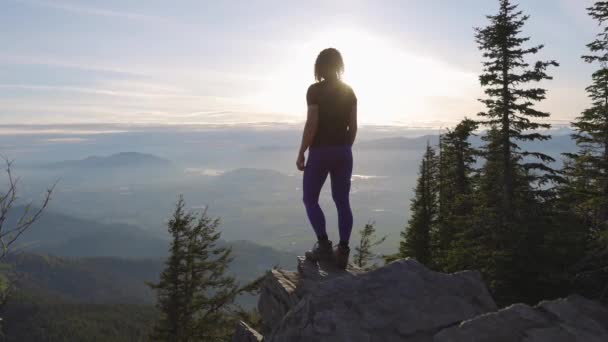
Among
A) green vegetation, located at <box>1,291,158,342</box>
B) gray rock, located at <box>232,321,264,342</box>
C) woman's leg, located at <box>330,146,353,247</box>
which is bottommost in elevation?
green vegetation, located at <box>1,291,158,342</box>

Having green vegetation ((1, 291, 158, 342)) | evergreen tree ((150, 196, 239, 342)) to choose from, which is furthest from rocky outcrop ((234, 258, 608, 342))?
green vegetation ((1, 291, 158, 342))

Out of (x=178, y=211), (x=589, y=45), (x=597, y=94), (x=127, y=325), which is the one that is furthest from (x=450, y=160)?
(x=127, y=325)

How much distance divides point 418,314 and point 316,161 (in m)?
2.90

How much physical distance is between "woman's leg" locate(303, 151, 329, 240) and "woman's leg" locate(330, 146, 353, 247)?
0.68 ft

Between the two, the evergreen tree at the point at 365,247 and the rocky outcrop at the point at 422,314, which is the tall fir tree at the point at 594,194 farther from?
the evergreen tree at the point at 365,247

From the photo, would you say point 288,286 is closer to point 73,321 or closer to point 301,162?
point 301,162

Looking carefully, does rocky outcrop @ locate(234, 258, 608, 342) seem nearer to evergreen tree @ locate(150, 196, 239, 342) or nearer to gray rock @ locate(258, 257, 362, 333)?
gray rock @ locate(258, 257, 362, 333)

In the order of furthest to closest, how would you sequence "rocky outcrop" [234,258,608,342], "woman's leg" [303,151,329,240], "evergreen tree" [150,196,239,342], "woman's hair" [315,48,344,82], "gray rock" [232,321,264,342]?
"evergreen tree" [150,196,239,342], "gray rock" [232,321,264,342], "woman's leg" [303,151,329,240], "woman's hair" [315,48,344,82], "rocky outcrop" [234,258,608,342]

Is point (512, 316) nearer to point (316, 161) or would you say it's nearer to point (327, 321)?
point (327, 321)

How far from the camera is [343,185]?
702 cm

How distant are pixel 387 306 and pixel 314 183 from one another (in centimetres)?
238

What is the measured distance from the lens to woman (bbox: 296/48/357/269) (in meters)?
6.62

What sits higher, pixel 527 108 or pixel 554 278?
pixel 527 108

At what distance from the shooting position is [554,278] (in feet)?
31.5
